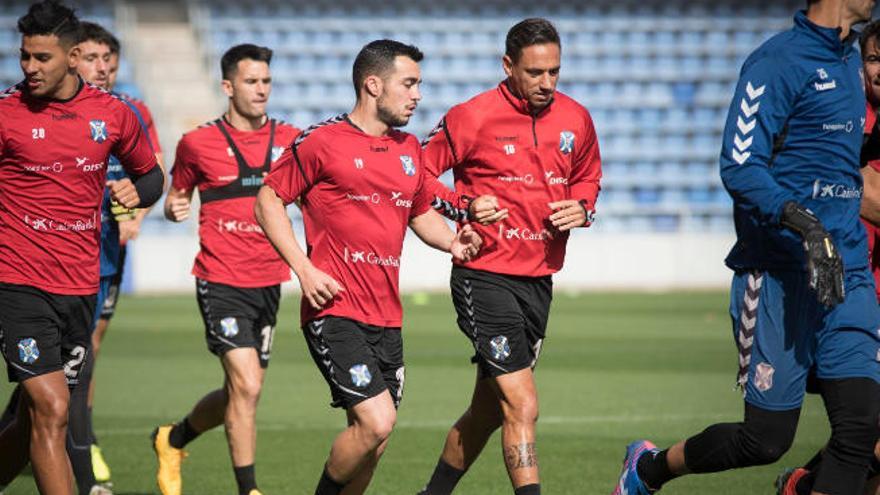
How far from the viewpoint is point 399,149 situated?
20.1 feet

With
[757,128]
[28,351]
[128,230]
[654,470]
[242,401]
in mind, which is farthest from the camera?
[128,230]

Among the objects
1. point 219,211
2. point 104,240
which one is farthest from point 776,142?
point 104,240

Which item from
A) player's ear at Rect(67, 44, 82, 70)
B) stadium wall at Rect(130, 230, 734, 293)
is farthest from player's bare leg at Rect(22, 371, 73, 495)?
stadium wall at Rect(130, 230, 734, 293)

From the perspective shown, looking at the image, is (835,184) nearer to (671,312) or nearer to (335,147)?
(335,147)

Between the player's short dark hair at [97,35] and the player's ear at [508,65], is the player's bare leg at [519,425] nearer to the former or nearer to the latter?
the player's ear at [508,65]

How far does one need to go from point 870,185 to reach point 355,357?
2408 mm

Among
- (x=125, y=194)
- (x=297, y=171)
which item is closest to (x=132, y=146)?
(x=125, y=194)

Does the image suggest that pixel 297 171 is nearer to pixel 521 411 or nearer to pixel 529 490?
pixel 521 411

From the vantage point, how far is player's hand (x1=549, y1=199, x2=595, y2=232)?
6430 millimetres

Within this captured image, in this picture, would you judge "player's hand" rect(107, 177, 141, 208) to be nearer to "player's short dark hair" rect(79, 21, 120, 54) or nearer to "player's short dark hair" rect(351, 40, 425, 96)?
"player's short dark hair" rect(351, 40, 425, 96)

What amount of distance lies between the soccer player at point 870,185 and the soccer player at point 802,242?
1.78 ft

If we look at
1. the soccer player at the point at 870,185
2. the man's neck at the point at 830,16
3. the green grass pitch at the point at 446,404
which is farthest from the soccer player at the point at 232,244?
the man's neck at the point at 830,16

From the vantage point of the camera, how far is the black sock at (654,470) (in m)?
5.91

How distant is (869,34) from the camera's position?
19.8ft
